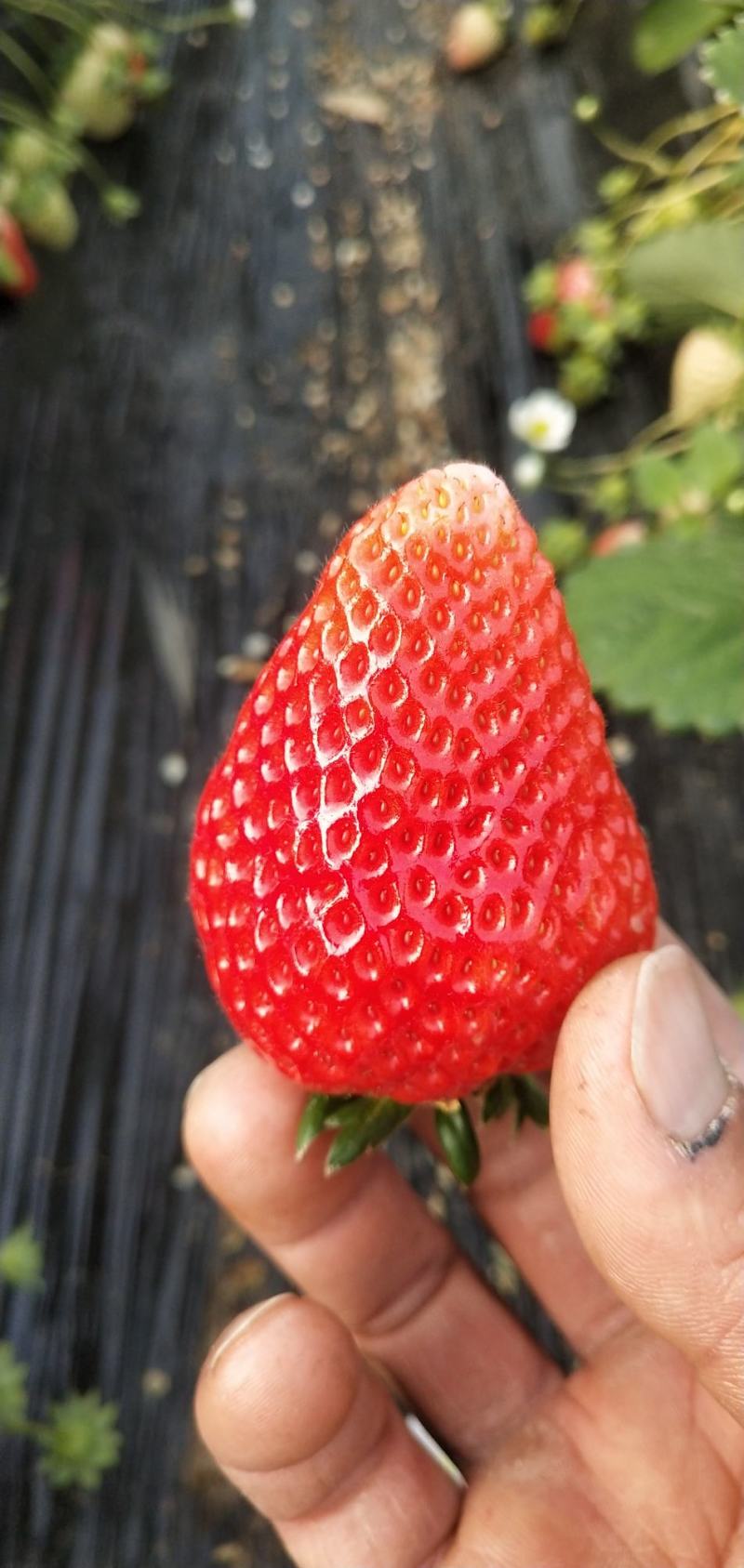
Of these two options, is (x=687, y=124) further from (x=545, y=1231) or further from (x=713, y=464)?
(x=545, y=1231)

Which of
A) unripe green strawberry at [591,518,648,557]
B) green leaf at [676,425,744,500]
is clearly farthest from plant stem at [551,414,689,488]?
green leaf at [676,425,744,500]

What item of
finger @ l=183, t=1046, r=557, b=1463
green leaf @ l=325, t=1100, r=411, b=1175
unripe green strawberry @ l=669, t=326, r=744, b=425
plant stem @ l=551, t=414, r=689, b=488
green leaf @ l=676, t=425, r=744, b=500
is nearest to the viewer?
green leaf @ l=325, t=1100, r=411, b=1175

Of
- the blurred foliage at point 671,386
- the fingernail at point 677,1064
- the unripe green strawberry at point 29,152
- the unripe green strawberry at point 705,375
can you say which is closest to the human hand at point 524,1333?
the fingernail at point 677,1064

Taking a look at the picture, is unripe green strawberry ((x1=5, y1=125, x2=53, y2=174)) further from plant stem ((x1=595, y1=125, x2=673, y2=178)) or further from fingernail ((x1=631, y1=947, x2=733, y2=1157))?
fingernail ((x1=631, y1=947, x2=733, y2=1157))

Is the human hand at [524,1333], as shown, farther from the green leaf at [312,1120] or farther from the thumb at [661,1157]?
the green leaf at [312,1120]

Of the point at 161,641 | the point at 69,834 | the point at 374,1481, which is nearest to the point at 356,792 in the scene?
the point at 374,1481

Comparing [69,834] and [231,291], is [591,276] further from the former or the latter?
[69,834]

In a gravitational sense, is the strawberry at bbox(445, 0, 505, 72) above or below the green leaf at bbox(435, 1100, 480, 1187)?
above

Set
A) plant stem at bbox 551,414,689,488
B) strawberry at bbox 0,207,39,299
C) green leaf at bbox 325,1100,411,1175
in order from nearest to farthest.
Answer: green leaf at bbox 325,1100,411,1175 → plant stem at bbox 551,414,689,488 → strawberry at bbox 0,207,39,299
